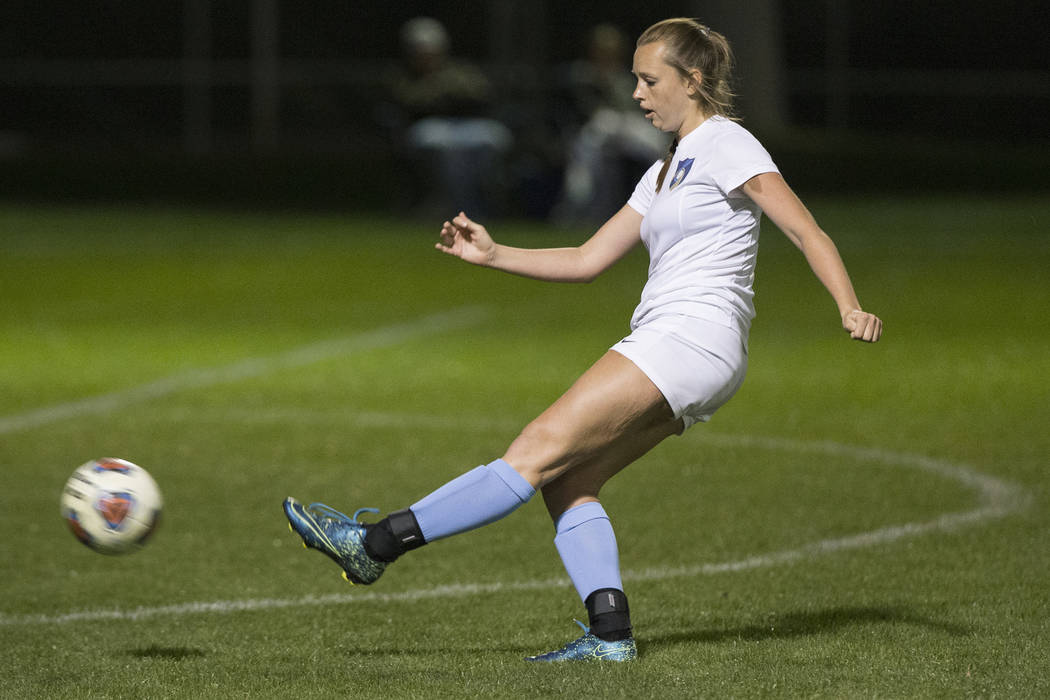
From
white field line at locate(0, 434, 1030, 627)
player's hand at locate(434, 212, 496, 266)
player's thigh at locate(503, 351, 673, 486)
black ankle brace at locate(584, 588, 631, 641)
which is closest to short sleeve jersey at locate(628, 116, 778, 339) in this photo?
player's thigh at locate(503, 351, 673, 486)

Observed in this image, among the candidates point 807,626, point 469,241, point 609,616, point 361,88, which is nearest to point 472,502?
point 609,616

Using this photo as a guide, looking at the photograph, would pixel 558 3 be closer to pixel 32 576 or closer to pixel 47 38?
pixel 47 38

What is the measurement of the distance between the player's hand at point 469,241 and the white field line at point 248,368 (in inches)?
182

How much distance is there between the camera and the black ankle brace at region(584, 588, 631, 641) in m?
4.78

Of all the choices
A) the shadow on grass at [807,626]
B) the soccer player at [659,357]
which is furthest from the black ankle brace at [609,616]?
the shadow on grass at [807,626]

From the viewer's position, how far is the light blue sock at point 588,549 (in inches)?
191

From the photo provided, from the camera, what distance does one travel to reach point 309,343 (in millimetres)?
12734

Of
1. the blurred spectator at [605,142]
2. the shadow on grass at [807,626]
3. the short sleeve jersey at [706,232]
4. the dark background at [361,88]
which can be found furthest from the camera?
the dark background at [361,88]

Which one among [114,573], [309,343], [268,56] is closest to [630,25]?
[268,56]

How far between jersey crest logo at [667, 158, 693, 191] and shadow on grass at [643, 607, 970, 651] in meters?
1.38

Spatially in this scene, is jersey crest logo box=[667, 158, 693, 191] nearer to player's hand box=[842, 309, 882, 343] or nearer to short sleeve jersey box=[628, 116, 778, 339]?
short sleeve jersey box=[628, 116, 778, 339]

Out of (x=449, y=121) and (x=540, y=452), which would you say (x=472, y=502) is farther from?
(x=449, y=121)

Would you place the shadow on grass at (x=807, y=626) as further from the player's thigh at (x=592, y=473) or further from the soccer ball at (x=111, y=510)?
the soccer ball at (x=111, y=510)

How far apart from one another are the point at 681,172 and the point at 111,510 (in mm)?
1973
